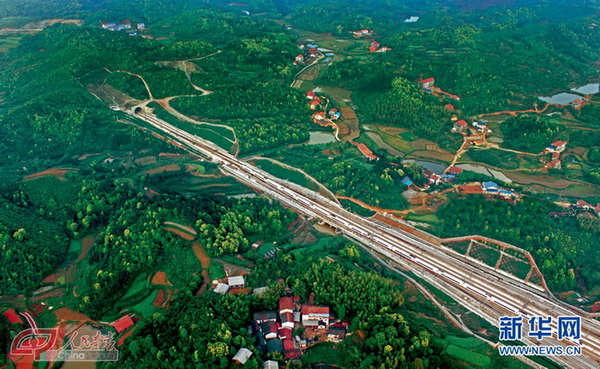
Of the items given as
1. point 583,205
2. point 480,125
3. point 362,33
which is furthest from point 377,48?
point 583,205

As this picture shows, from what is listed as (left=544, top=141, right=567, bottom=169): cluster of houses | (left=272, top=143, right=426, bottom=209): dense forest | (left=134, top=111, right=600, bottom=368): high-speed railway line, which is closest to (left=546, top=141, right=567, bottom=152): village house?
(left=544, top=141, right=567, bottom=169): cluster of houses

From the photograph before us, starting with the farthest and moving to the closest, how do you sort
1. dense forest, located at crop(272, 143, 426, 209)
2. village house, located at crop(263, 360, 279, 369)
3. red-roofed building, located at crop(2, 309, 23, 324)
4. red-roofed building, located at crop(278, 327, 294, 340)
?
dense forest, located at crop(272, 143, 426, 209) → red-roofed building, located at crop(2, 309, 23, 324) → red-roofed building, located at crop(278, 327, 294, 340) → village house, located at crop(263, 360, 279, 369)

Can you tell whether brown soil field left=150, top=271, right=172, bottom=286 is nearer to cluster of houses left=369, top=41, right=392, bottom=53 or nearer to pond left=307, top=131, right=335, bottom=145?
pond left=307, top=131, right=335, bottom=145

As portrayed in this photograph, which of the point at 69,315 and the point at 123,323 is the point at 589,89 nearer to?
the point at 123,323

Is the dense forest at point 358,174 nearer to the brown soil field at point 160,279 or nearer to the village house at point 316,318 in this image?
the village house at point 316,318

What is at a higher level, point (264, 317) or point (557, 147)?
point (264, 317)
